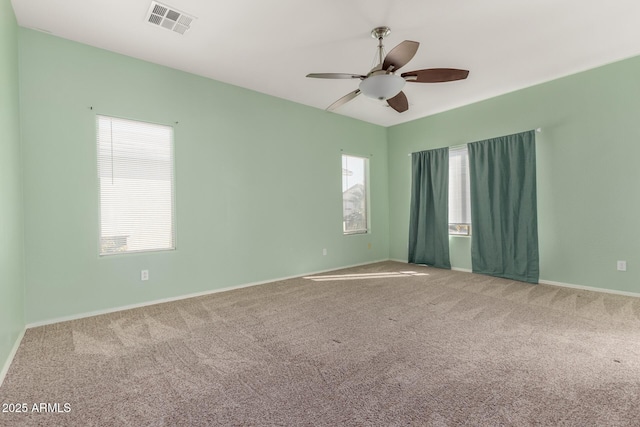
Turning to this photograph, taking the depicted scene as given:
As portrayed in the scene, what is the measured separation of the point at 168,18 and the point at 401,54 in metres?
2.11

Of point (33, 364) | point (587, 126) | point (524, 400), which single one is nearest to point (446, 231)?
point (587, 126)

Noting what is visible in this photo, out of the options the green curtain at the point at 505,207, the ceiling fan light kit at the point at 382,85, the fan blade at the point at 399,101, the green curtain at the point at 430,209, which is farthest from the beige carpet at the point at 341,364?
the fan blade at the point at 399,101

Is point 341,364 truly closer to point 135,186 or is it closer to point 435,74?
point 435,74

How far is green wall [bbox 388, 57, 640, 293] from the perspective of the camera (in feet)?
11.8

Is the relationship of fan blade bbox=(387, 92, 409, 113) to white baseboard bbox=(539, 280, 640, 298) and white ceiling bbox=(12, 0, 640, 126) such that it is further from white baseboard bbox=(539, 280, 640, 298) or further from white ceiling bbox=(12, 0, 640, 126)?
white baseboard bbox=(539, 280, 640, 298)

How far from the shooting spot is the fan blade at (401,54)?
235cm

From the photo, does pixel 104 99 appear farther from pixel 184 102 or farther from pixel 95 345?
pixel 95 345

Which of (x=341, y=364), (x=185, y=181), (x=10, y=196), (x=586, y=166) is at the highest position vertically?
(x=586, y=166)

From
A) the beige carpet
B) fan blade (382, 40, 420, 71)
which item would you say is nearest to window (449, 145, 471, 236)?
the beige carpet

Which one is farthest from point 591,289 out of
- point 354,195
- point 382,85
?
point 382,85

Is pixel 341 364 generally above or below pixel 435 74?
below

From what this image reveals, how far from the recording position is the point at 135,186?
344 cm

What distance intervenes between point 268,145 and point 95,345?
124 inches

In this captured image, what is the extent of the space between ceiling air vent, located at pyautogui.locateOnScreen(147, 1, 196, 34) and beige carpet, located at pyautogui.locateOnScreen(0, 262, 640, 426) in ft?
9.30
